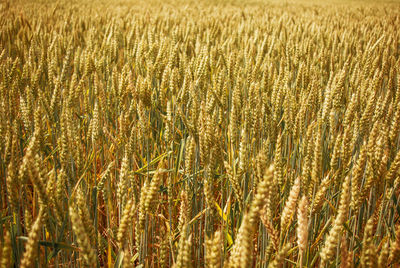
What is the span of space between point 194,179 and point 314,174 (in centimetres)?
35

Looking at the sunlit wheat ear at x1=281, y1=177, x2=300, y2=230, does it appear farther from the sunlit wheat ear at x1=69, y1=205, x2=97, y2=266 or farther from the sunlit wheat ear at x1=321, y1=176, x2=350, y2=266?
the sunlit wheat ear at x1=69, y1=205, x2=97, y2=266

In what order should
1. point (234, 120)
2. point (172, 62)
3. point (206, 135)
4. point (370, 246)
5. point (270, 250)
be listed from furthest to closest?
point (172, 62)
point (234, 120)
point (206, 135)
point (270, 250)
point (370, 246)

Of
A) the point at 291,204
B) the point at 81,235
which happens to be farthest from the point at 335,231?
the point at 81,235

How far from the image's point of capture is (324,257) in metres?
0.51

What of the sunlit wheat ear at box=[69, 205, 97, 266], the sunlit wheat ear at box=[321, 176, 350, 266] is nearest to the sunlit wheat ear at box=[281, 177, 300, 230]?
the sunlit wheat ear at box=[321, 176, 350, 266]

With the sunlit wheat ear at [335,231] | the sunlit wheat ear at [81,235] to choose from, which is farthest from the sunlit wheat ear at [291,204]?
the sunlit wheat ear at [81,235]

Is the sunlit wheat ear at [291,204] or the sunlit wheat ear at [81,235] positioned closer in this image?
the sunlit wheat ear at [81,235]

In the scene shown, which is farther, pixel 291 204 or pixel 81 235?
pixel 291 204

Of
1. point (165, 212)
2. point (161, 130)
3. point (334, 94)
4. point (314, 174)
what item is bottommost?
point (165, 212)

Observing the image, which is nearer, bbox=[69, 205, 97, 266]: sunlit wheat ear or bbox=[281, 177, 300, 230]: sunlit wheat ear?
bbox=[69, 205, 97, 266]: sunlit wheat ear

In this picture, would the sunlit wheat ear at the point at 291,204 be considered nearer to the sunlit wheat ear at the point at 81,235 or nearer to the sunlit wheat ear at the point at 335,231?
the sunlit wheat ear at the point at 335,231

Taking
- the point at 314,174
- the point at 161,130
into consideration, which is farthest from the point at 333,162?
the point at 161,130

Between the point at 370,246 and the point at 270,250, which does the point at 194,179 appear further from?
the point at 370,246

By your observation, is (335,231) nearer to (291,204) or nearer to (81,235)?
(291,204)
